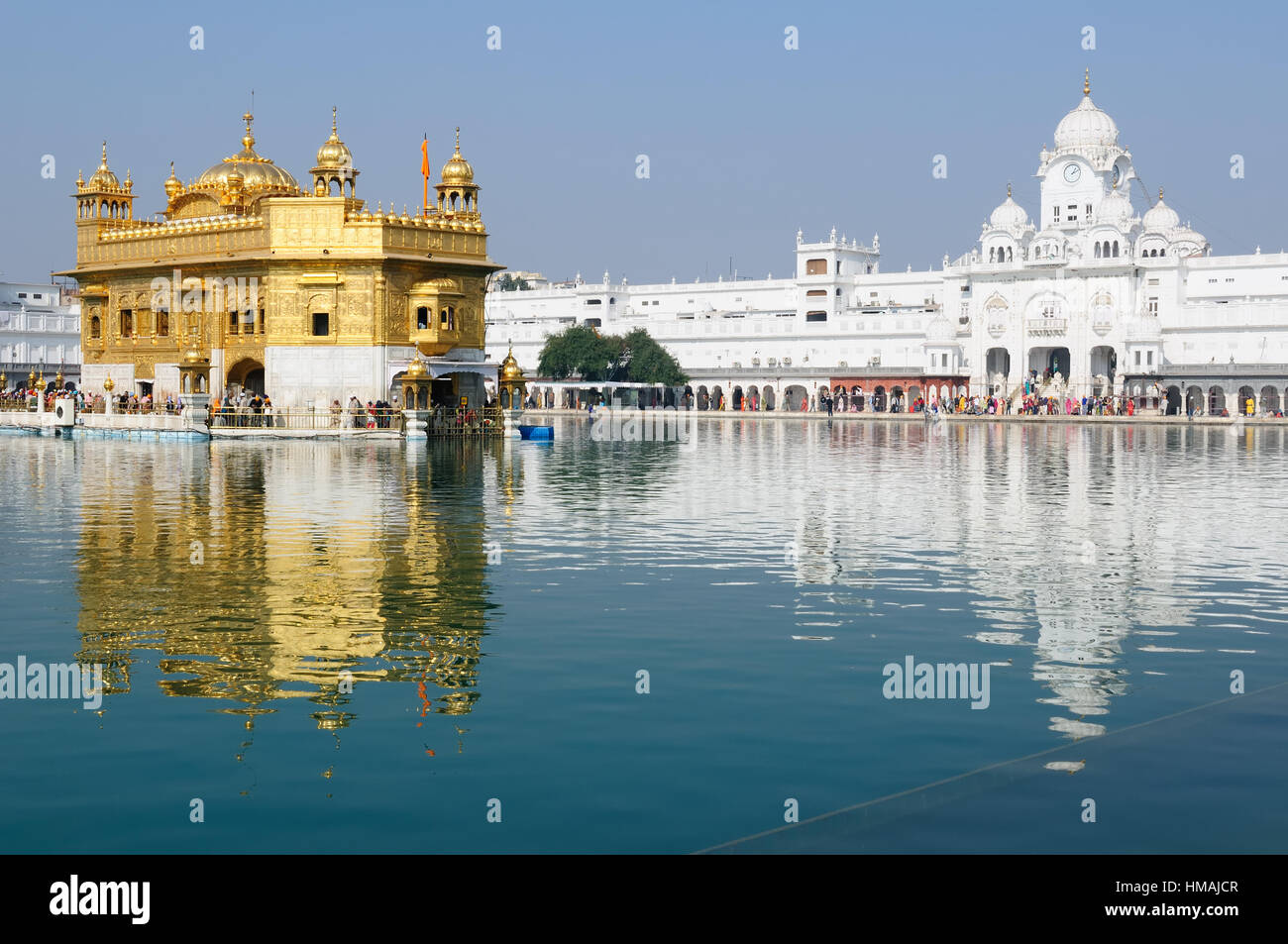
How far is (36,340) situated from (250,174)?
39855mm

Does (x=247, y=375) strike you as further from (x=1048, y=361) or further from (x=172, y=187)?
(x=1048, y=361)

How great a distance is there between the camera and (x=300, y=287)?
45.9 meters

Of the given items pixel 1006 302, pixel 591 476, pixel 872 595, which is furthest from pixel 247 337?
pixel 1006 302

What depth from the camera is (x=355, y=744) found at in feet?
27.7

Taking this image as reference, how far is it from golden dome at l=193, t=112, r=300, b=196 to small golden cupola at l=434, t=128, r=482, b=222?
6.74 m

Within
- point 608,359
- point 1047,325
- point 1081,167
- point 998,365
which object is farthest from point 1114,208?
point 608,359

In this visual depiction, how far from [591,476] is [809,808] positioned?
22289 millimetres

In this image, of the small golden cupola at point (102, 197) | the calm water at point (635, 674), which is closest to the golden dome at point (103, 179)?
the small golden cupola at point (102, 197)

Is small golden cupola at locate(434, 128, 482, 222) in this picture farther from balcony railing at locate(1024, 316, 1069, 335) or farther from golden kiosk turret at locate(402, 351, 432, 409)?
balcony railing at locate(1024, 316, 1069, 335)

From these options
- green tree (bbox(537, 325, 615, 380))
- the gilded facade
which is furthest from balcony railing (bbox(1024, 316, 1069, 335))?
the gilded facade

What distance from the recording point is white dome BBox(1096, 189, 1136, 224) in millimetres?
88062
